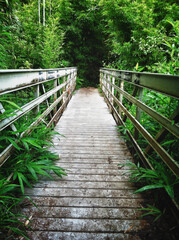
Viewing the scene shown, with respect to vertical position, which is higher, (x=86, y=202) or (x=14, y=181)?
(x=14, y=181)

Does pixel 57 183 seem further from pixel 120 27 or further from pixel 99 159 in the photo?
pixel 120 27

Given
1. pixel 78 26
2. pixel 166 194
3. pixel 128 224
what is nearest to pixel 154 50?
pixel 166 194

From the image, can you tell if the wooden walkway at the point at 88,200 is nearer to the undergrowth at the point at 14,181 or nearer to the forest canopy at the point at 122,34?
the undergrowth at the point at 14,181

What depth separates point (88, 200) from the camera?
5.34ft

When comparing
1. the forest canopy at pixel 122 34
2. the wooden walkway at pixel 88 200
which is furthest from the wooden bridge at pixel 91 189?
the forest canopy at pixel 122 34

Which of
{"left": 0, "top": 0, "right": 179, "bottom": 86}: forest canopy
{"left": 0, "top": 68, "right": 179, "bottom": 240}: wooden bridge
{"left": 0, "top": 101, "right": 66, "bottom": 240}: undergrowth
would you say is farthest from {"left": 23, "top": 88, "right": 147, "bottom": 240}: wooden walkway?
{"left": 0, "top": 0, "right": 179, "bottom": 86}: forest canopy

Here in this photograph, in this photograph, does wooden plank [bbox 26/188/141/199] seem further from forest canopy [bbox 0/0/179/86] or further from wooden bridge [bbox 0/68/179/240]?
forest canopy [bbox 0/0/179/86]

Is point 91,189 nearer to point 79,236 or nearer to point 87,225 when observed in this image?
point 87,225

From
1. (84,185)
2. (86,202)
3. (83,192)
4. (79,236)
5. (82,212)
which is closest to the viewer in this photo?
(79,236)

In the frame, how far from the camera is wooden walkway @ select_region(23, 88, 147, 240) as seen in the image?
1.31m

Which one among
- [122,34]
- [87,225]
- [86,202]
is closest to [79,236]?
[87,225]

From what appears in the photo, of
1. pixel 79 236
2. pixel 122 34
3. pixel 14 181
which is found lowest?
pixel 79 236

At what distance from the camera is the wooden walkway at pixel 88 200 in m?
1.31

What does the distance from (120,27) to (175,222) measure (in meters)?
6.88
